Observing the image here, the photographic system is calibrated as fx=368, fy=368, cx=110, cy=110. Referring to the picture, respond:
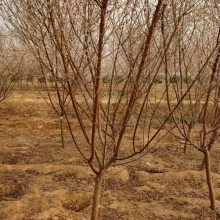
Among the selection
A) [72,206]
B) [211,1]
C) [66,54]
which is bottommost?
[72,206]

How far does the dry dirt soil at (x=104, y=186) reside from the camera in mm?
5297

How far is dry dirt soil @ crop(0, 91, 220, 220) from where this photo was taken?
17.4ft

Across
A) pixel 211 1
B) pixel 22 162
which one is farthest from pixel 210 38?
pixel 22 162

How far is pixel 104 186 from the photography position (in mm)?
6348

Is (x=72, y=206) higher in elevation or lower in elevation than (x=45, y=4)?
lower

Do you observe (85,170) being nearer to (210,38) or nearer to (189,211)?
(189,211)

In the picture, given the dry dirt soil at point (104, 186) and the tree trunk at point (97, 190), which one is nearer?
the tree trunk at point (97, 190)

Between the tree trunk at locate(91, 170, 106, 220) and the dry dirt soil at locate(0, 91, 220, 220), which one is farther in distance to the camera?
the dry dirt soil at locate(0, 91, 220, 220)

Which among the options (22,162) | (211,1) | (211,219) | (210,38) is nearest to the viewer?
(211,1)

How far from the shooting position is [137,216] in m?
5.19

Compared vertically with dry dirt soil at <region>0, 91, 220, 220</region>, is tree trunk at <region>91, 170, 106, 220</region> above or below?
above

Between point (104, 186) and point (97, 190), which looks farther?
point (104, 186)

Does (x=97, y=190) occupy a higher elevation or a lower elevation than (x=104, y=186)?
higher

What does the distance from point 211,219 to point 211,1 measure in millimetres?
2948
